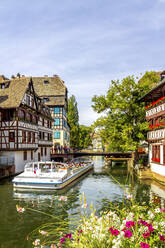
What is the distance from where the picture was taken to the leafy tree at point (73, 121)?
63.7 m

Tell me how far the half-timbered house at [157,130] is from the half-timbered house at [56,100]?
72.4 ft

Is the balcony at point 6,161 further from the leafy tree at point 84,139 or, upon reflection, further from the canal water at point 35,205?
the leafy tree at point 84,139

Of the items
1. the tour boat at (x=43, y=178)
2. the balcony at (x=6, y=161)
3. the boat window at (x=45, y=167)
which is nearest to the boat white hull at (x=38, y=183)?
the tour boat at (x=43, y=178)

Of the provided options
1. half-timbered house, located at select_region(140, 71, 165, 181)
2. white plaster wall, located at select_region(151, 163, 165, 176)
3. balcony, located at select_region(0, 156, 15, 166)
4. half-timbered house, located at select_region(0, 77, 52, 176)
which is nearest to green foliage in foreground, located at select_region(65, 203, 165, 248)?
half-timbered house, located at select_region(140, 71, 165, 181)

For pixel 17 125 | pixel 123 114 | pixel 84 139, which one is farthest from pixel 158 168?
pixel 84 139

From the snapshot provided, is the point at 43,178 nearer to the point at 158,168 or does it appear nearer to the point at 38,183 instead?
the point at 38,183

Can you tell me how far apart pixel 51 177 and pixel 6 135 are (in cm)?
1019

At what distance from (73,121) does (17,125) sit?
119ft

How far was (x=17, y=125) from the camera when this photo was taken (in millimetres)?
28172

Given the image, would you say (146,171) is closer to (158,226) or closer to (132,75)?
(132,75)

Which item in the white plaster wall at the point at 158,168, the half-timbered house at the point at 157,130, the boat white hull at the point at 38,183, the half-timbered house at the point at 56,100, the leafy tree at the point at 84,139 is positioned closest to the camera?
the boat white hull at the point at 38,183

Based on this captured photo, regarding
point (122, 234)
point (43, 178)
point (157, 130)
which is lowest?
point (43, 178)

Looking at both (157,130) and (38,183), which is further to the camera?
(157,130)

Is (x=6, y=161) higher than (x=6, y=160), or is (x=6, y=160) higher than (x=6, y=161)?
(x=6, y=160)
